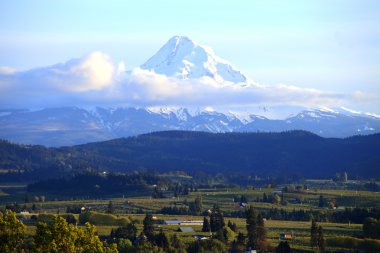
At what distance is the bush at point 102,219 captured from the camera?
116562mm

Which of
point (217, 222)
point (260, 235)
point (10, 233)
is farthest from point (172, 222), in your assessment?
point (10, 233)

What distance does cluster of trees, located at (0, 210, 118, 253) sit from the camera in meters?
59.8

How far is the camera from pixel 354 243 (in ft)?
303

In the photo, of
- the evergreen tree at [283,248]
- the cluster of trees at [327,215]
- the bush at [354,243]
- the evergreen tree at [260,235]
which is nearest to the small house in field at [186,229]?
the evergreen tree at [260,235]

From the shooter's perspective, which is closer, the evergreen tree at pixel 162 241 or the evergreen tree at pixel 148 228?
the evergreen tree at pixel 162 241

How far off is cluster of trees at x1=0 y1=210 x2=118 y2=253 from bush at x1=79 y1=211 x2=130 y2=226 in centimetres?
5355

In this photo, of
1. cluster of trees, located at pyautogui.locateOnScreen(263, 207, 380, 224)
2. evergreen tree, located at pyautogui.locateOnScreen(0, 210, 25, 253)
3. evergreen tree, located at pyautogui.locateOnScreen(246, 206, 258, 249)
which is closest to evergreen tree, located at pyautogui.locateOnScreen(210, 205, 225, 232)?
evergreen tree, located at pyautogui.locateOnScreen(246, 206, 258, 249)

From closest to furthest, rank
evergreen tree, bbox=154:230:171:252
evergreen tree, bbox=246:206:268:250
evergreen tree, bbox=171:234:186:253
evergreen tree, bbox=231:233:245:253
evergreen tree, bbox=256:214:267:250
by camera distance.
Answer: evergreen tree, bbox=171:234:186:253, evergreen tree, bbox=154:230:171:252, evergreen tree, bbox=231:233:245:253, evergreen tree, bbox=256:214:267:250, evergreen tree, bbox=246:206:268:250

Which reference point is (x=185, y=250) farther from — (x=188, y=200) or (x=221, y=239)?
(x=188, y=200)

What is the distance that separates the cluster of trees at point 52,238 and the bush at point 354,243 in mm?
37675

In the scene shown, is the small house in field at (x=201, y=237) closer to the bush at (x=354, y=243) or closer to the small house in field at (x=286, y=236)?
the small house in field at (x=286, y=236)

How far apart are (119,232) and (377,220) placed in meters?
31.3

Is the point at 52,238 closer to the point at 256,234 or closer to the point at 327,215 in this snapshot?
the point at 256,234

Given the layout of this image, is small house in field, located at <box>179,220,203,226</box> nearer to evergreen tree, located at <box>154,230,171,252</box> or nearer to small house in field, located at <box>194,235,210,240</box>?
small house in field, located at <box>194,235,210,240</box>
